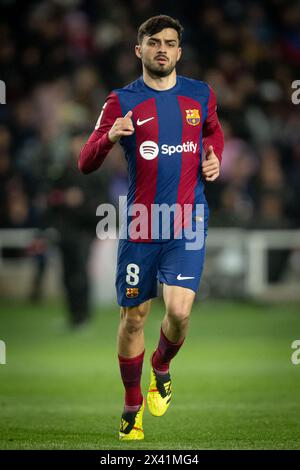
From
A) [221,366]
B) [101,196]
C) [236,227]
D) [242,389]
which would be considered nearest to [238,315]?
[236,227]

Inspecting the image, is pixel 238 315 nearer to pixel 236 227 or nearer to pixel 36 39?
pixel 236 227

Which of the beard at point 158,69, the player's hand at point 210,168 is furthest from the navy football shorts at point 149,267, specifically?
the beard at point 158,69

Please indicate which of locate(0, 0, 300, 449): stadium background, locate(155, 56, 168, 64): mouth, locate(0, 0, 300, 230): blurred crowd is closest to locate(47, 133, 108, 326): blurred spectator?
locate(0, 0, 300, 449): stadium background

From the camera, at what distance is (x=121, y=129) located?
6.69 meters

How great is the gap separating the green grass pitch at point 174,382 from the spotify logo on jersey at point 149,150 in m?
1.73

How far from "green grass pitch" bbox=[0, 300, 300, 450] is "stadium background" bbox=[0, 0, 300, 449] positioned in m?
0.02

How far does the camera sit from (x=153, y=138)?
6992mm

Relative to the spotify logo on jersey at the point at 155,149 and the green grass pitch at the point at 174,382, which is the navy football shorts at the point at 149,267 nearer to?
the spotify logo on jersey at the point at 155,149

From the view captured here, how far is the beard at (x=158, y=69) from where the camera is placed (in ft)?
22.9

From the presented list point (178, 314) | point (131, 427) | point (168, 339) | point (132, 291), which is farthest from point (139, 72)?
point (131, 427)

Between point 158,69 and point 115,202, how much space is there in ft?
25.5

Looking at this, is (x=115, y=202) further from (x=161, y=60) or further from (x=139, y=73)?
(x=161, y=60)

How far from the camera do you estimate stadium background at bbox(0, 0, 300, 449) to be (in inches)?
322

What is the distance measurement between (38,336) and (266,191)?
177 inches
